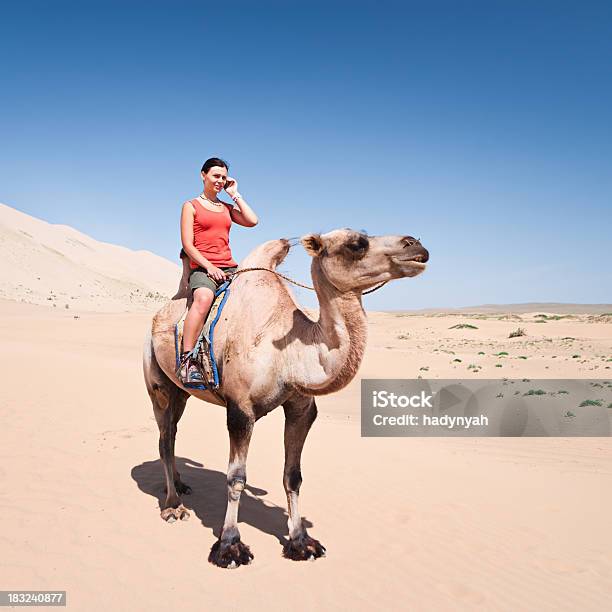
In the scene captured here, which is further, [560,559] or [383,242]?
[560,559]

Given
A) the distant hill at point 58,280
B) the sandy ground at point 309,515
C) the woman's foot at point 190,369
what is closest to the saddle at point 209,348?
the woman's foot at point 190,369

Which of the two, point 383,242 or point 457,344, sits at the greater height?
point 383,242

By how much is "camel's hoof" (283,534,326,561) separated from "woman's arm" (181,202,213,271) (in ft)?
8.98

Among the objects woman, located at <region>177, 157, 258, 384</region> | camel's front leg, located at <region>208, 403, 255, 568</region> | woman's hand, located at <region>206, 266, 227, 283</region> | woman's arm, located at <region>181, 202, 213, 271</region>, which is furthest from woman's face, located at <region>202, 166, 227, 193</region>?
camel's front leg, located at <region>208, 403, 255, 568</region>

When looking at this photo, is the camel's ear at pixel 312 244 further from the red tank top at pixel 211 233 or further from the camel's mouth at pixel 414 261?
the red tank top at pixel 211 233

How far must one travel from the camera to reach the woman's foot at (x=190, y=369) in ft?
16.7

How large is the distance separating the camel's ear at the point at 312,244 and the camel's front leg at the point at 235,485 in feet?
5.04

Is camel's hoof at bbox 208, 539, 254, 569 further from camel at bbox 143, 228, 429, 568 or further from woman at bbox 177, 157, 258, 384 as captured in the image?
woman at bbox 177, 157, 258, 384

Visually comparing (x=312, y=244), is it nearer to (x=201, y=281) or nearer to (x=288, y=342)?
(x=288, y=342)

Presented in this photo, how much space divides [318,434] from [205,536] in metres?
5.11

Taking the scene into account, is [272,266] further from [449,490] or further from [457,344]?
[457,344]

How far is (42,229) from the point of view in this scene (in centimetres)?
9188

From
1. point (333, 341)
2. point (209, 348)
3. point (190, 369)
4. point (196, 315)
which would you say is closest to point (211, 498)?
point (190, 369)

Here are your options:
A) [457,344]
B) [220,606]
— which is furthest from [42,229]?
[220,606]
